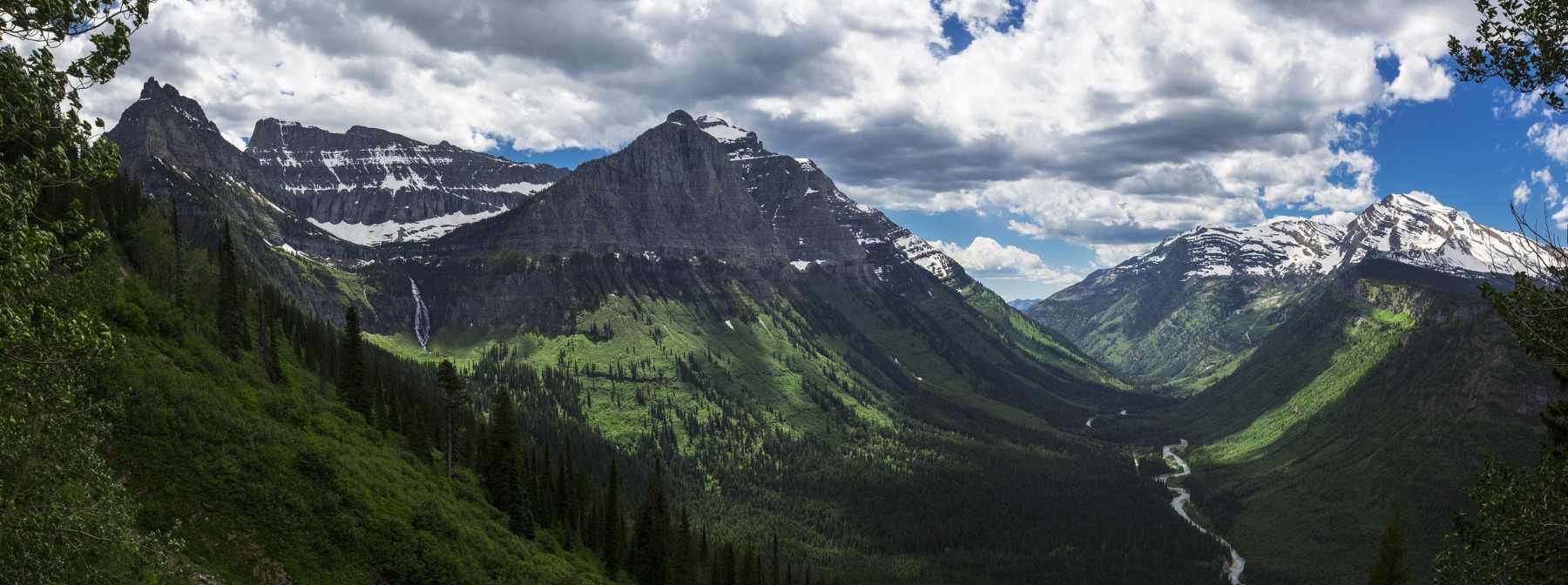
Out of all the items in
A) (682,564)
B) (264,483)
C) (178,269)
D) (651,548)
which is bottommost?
(682,564)

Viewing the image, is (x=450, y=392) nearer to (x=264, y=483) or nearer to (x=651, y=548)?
(x=651, y=548)

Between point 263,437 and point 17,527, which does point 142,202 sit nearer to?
point 263,437

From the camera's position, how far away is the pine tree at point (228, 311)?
317 feet

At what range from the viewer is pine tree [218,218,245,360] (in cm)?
9662

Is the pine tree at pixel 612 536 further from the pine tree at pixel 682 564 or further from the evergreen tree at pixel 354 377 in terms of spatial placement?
the evergreen tree at pixel 354 377

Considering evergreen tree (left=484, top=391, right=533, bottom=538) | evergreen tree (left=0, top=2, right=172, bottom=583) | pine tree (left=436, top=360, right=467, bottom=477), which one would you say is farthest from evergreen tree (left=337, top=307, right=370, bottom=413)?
evergreen tree (left=0, top=2, right=172, bottom=583)

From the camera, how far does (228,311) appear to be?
3935 inches

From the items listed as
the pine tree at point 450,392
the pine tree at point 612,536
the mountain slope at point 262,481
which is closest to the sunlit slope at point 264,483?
the mountain slope at point 262,481

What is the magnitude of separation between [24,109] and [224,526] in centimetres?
4796

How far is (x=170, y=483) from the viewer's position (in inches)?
2168

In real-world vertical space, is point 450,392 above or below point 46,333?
below

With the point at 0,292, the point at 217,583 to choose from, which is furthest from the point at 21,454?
the point at 217,583

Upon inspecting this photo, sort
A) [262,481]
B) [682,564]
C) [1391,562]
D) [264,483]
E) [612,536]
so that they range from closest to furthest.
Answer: [264,483] < [262,481] < [1391,562] < [612,536] < [682,564]

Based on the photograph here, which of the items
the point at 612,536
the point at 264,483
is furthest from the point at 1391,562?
the point at 264,483
